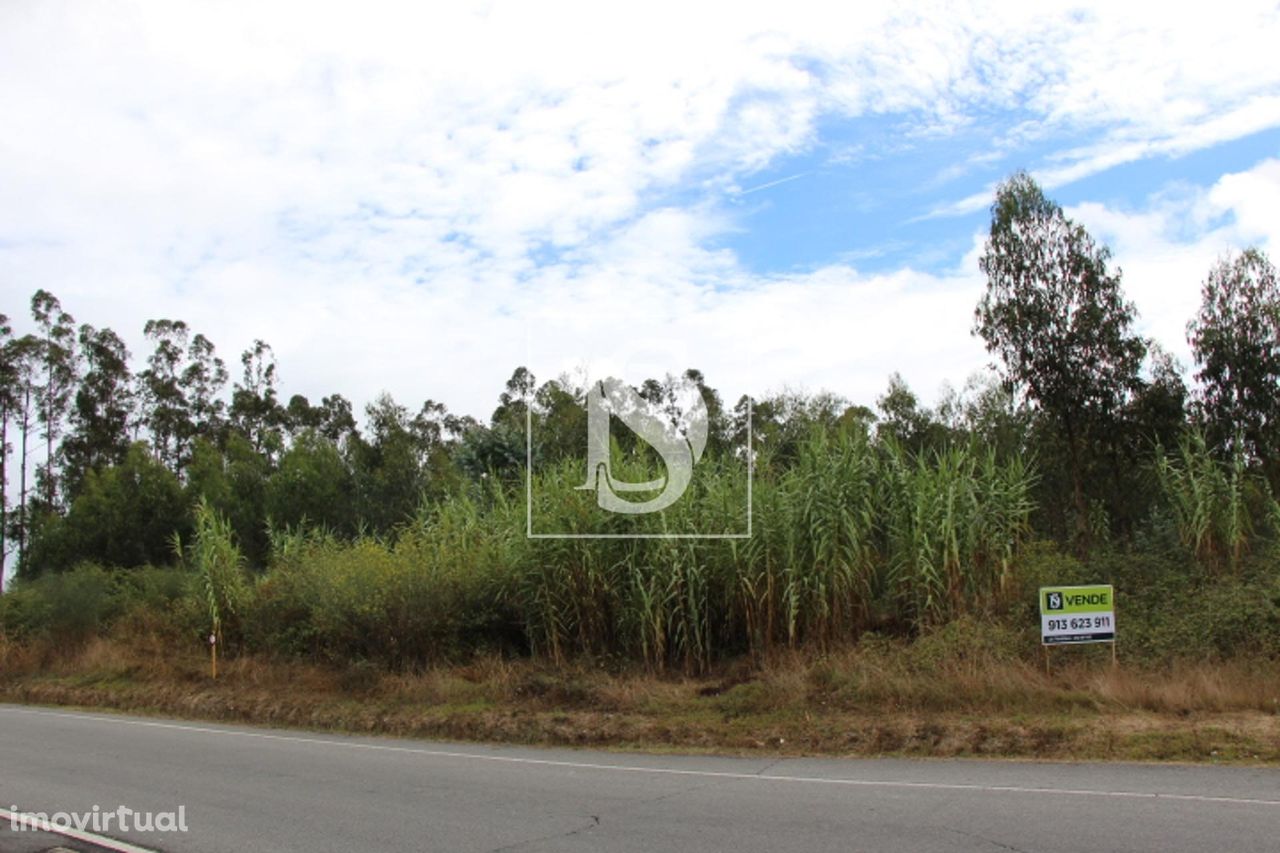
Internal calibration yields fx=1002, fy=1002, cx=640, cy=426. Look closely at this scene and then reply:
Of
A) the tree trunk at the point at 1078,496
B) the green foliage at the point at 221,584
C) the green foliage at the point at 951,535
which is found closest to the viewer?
the green foliage at the point at 951,535

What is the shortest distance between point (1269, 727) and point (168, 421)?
2264 inches

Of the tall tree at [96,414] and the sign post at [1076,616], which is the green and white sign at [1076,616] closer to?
the sign post at [1076,616]

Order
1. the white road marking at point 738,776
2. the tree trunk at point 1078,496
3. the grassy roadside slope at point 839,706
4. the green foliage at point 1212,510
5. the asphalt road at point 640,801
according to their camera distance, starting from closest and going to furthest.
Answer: the asphalt road at point 640,801 < the white road marking at point 738,776 < the grassy roadside slope at point 839,706 < the green foliage at point 1212,510 < the tree trunk at point 1078,496

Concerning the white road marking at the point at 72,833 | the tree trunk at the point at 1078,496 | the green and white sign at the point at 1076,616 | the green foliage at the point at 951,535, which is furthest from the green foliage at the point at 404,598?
the tree trunk at the point at 1078,496

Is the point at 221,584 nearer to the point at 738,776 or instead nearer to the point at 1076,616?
the point at 738,776

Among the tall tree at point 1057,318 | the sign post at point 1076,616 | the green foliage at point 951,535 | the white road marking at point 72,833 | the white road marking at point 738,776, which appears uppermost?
the tall tree at point 1057,318

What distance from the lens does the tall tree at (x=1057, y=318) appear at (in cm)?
2255

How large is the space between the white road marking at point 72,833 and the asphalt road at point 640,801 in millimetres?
140

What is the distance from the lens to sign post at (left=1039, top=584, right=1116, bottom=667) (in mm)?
13086

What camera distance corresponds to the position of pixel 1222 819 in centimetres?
749

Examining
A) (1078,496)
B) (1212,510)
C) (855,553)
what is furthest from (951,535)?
(1078,496)

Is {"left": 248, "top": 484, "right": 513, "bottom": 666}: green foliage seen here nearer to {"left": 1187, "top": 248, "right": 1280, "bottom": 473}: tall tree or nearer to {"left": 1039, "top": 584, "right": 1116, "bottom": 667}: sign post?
{"left": 1039, "top": 584, "right": 1116, "bottom": 667}: sign post

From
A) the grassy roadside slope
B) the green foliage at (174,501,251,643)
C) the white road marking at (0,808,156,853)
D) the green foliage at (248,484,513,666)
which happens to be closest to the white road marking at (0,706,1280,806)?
the grassy roadside slope

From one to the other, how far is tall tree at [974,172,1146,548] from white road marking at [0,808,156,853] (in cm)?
2010
